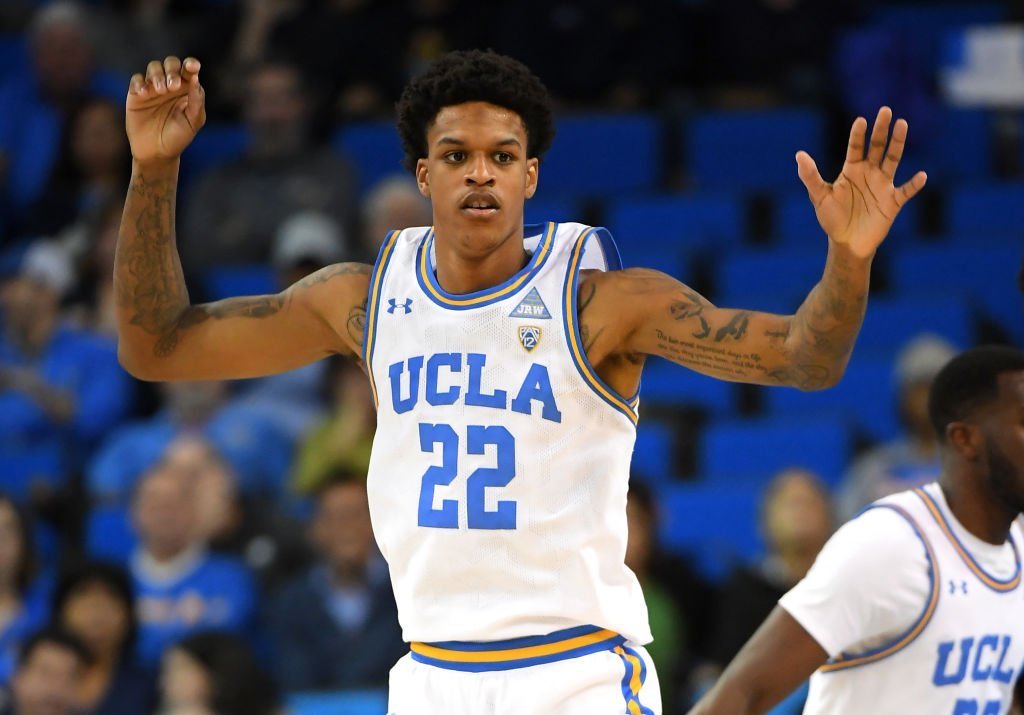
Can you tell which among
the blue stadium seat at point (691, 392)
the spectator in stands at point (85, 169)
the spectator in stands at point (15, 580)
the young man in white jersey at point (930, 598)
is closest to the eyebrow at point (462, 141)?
the young man in white jersey at point (930, 598)

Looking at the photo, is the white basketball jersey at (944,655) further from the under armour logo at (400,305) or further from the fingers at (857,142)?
the under armour logo at (400,305)

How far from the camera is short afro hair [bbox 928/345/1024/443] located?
195 inches

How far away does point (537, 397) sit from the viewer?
4258mm

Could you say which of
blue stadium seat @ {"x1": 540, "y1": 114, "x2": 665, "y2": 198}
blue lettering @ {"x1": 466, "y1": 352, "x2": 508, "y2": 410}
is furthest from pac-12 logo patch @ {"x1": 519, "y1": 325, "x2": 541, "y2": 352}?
Result: blue stadium seat @ {"x1": 540, "y1": 114, "x2": 665, "y2": 198}

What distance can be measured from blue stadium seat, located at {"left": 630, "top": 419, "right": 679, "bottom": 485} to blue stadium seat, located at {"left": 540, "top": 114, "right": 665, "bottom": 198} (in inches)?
83.7

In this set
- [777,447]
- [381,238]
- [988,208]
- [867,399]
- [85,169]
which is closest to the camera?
[777,447]

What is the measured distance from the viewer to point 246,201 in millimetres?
10836

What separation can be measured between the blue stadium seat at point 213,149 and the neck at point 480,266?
7252 millimetres

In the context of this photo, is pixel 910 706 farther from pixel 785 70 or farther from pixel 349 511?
pixel 785 70

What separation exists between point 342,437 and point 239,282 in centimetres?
188

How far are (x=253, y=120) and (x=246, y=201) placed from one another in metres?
0.50

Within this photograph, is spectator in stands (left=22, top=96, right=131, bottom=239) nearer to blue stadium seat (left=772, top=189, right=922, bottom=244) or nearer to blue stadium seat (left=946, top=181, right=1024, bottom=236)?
blue stadium seat (left=772, top=189, right=922, bottom=244)

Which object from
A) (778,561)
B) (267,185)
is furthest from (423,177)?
(267,185)

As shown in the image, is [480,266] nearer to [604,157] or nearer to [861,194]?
[861,194]
